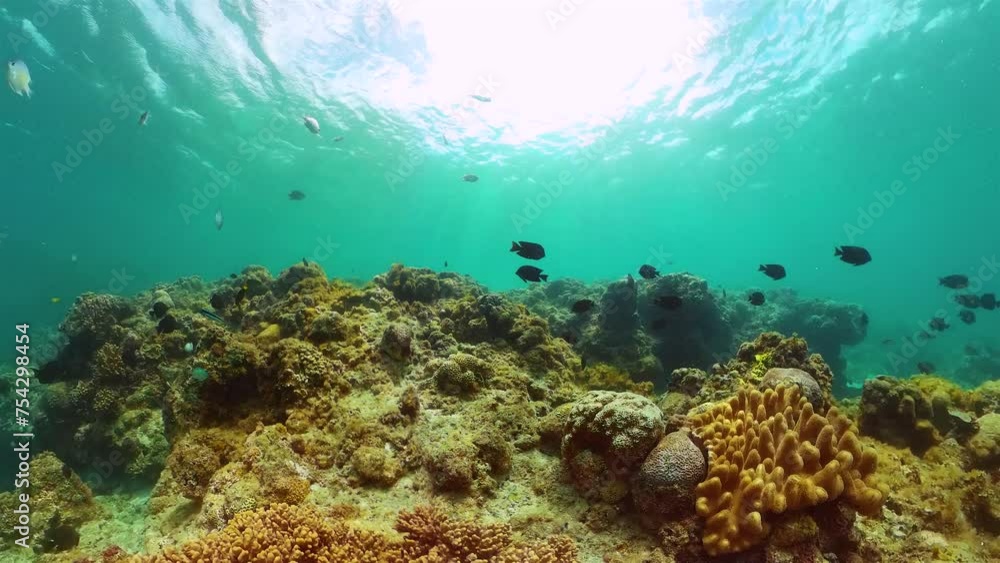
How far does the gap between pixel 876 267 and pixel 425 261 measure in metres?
160

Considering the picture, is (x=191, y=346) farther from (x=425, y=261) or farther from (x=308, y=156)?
(x=425, y=261)

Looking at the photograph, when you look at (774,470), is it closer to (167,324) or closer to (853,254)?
(853,254)

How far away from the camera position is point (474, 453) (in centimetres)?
504

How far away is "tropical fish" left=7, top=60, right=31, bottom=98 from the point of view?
6.44 m

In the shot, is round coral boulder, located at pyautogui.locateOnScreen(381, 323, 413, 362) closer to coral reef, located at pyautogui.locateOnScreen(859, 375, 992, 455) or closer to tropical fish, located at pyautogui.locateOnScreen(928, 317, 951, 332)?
coral reef, located at pyautogui.locateOnScreen(859, 375, 992, 455)

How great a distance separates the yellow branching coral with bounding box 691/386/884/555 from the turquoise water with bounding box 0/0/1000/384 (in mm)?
15619

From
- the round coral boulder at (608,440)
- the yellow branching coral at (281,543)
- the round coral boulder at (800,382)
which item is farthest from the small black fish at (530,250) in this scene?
the yellow branching coral at (281,543)

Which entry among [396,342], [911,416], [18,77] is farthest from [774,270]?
[18,77]

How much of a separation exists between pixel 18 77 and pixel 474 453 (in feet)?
29.2

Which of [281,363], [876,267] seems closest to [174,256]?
[281,363]

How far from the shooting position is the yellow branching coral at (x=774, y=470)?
135 inches

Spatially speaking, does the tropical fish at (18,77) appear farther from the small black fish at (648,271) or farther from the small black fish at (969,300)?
the small black fish at (969,300)

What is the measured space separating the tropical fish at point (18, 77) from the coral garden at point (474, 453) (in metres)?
4.83

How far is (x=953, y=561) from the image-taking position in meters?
3.75
